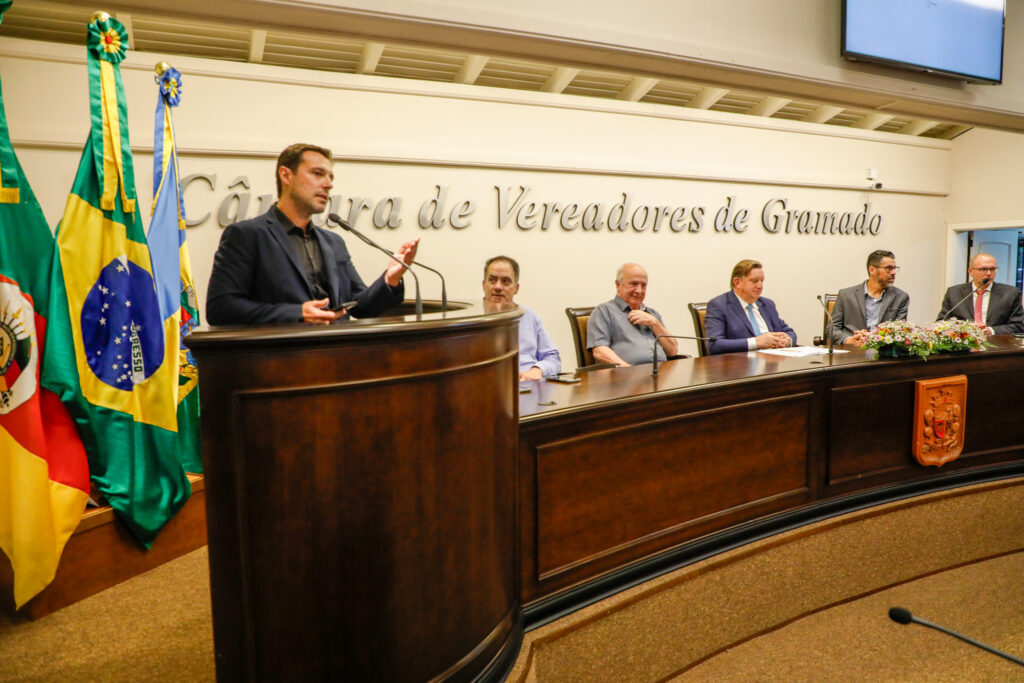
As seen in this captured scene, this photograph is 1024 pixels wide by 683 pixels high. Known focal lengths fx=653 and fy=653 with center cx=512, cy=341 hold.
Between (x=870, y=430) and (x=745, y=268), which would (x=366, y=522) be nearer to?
(x=870, y=430)

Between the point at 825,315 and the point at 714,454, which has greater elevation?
the point at 825,315

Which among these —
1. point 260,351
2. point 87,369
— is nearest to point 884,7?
point 260,351

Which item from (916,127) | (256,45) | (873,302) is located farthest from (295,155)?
(916,127)

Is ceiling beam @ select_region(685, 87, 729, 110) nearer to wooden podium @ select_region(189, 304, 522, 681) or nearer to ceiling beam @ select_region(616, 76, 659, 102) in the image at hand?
ceiling beam @ select_region(616, 76, 659, 102)

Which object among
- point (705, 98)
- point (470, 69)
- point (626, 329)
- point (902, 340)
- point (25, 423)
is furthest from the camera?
point (705, 98)

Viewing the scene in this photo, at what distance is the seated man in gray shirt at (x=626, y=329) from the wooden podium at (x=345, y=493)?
2151 millimetres

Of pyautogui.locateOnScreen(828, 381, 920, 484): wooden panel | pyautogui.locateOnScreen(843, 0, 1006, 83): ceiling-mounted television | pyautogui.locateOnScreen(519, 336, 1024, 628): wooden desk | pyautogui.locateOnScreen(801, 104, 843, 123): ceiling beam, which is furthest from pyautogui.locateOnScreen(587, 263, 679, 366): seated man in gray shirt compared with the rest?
pyautogui.locateOnScreen(801, 104, 843, 123): ceiling beam

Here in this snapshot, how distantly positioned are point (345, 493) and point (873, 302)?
410cm

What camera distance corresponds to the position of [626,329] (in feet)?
11.6

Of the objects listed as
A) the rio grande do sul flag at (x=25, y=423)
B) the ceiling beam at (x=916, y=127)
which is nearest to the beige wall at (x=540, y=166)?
the ceiling beam at (x=916, y=127)

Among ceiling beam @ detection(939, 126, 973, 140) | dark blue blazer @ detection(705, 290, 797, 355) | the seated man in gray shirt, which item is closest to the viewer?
the seated man in gray shirt

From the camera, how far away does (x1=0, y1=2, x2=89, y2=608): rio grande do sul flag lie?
1968 millimetres

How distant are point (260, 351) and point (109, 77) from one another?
69.9 inches

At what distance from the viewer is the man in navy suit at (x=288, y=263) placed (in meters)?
1.78
